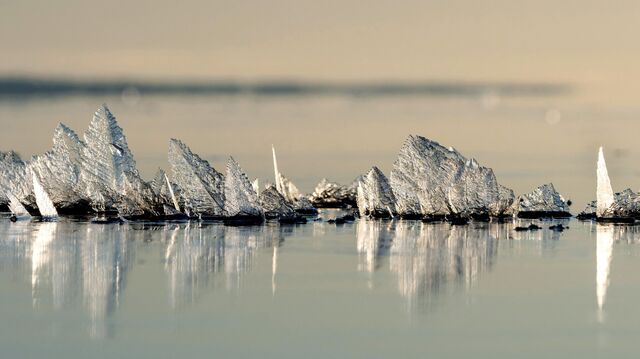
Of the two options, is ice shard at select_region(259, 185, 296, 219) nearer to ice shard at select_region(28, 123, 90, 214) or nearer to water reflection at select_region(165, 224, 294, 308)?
water reflection at select_region(165, 224, 294, 308)

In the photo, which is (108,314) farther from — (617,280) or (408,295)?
(617,280)

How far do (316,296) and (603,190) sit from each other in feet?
205

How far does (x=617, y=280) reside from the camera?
60.3 metres

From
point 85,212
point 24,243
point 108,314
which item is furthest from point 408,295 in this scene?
point 85,212

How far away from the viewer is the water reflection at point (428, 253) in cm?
5728

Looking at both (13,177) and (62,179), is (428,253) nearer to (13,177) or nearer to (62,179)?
(62,179)

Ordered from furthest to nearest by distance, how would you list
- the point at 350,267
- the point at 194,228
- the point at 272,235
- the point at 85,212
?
1. the point at 85,212
2. the point at 194,228
3. the point at 272,235
4. the point at 350,267

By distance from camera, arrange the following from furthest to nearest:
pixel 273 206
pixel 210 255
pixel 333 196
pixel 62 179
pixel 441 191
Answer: pixel 333 196 < pixel 62 179 < pixel 441 191 < pixel 273 206 < pixel 210 255

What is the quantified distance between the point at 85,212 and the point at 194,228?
3299cm

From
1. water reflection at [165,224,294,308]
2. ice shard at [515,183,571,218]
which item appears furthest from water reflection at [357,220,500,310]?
ice shard at [515,183,571,218]

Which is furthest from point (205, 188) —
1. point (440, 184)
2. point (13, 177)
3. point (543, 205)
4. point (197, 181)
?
point (13, 177)

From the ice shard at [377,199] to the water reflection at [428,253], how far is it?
38.3ft

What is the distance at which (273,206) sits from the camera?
11238cm

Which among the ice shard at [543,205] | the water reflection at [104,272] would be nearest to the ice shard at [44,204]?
the water reflection at [104,272]
